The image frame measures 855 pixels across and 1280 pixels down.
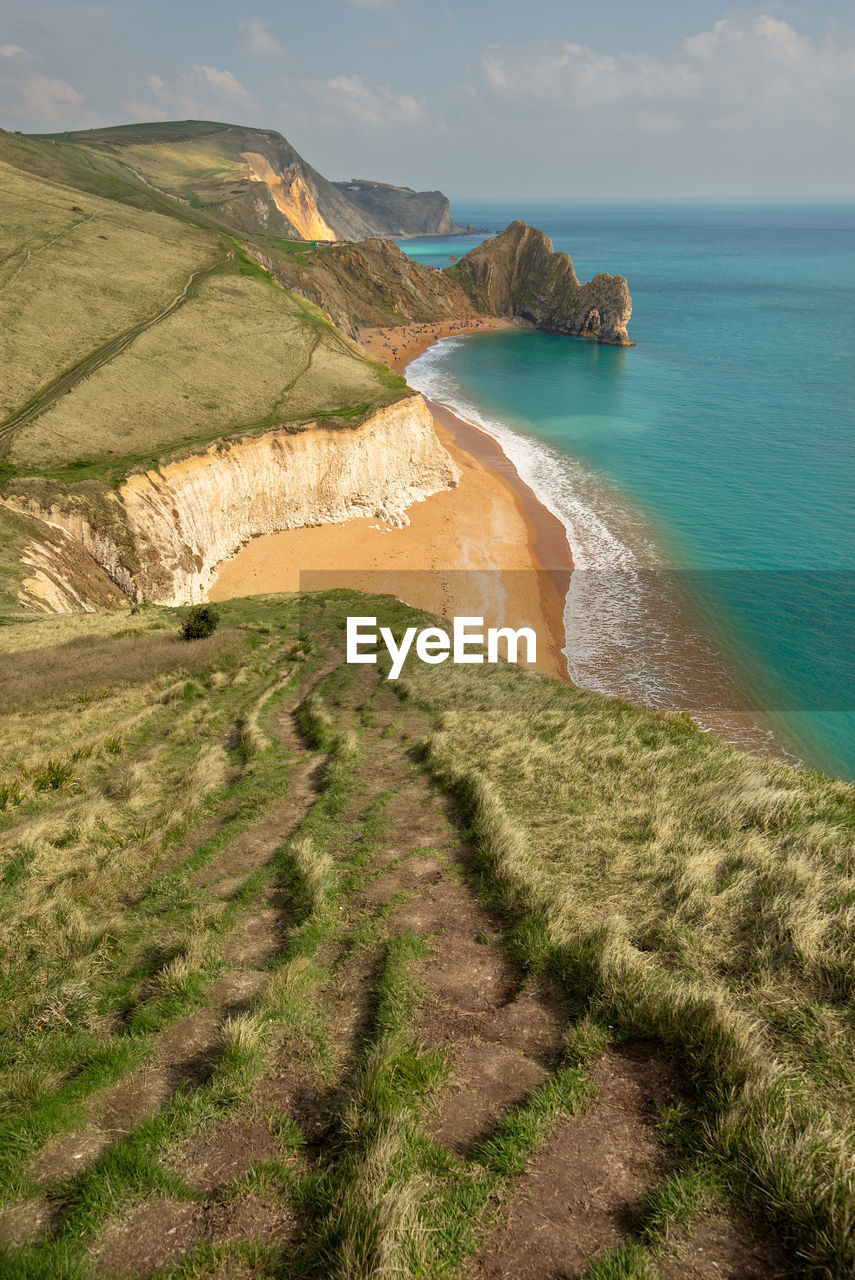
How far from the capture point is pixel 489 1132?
17.6ft

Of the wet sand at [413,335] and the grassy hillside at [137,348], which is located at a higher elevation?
the wet sand at [413,335]

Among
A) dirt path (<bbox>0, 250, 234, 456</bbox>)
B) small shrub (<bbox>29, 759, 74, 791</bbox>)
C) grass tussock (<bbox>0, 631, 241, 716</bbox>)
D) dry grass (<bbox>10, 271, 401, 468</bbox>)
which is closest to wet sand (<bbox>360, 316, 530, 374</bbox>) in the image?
dry grass (<bbox>10, 271, 401, 468</bbox>)

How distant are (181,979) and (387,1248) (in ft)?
13.3

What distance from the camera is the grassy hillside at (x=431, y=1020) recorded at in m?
4.53

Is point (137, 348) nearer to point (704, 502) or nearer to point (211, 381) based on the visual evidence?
point (211, 381)

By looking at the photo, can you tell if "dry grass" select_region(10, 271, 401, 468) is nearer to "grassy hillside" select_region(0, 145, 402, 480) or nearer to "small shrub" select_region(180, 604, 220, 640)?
"grassy hillside" select_region(0, 145, 402, 480)

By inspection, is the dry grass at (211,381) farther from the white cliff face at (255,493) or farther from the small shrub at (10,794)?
the small shrub at (10,794)

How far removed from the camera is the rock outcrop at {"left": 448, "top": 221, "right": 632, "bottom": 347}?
120 metres

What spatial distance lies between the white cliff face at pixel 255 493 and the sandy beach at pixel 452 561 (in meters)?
1.28

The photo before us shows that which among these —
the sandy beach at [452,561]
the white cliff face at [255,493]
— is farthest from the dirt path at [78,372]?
the sandy beach at [452,561]

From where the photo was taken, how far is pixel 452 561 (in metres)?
43.9

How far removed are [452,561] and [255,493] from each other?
15.0m

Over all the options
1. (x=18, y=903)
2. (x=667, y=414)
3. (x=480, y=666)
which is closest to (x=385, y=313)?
(x=667, y=414)

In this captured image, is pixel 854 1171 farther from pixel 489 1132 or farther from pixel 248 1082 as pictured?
pixel 248 1082
